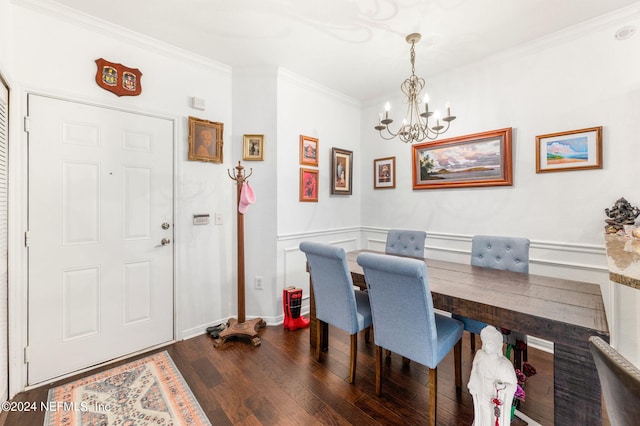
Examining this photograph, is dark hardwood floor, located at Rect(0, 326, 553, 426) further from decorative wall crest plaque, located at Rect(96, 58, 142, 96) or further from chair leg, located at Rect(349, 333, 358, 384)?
decorative wall crest plaque, located at Rect(96, 58, 142, 96)

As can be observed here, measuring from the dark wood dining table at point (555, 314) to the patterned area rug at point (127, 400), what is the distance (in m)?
1.57

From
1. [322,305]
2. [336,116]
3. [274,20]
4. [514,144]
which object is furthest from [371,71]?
[322,305]

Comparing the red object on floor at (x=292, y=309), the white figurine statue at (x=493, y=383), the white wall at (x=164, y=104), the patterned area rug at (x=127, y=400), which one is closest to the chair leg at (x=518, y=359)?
the white figurine statue at (x=493, y=383)

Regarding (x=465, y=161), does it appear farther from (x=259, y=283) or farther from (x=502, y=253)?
(x=259, y=283)

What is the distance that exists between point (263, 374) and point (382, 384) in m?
0.89

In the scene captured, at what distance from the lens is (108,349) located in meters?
2.29

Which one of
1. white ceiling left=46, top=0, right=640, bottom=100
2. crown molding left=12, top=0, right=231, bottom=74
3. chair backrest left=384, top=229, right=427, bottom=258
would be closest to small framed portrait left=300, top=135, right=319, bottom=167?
white ceiling left=46, top=0, right=640, bottom=100

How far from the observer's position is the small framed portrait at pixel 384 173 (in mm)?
3691

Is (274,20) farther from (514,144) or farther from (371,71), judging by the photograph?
(514,144)

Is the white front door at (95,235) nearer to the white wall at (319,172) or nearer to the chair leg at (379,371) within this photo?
the white wall at (319,172)

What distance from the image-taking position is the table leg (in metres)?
1.17

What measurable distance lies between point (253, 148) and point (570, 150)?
2.95 metres

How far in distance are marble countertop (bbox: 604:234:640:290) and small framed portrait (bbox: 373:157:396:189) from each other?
7.05 feet

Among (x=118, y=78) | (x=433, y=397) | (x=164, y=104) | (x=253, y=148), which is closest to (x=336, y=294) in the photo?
(x=433, y=397)
